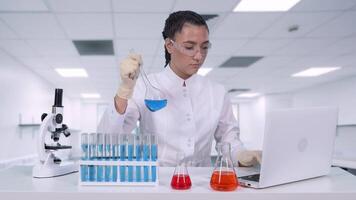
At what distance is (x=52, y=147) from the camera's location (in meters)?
1.24

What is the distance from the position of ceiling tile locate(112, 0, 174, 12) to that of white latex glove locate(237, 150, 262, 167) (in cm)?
218

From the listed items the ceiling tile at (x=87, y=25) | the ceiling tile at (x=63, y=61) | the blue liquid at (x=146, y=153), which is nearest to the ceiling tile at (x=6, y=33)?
the ceiling tile at (x=87, y=25)

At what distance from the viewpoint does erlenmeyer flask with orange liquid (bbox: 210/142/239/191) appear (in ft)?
2.94

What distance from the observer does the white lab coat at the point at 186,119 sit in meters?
1.53

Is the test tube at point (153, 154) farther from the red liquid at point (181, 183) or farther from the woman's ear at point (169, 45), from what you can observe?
the woman's ear at point (169, 45)

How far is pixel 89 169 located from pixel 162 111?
0.64 m

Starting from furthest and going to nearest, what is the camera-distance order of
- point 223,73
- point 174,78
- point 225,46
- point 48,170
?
point 223,73 < point 225,46 < point 174,78 < point 48,170

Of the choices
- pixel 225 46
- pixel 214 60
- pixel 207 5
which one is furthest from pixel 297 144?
pixel 214 60

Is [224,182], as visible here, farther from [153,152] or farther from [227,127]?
[227,127]

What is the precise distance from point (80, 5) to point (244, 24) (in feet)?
6.25

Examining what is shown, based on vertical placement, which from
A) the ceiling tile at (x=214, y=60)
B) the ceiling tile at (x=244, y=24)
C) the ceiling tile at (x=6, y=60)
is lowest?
the ceiling tile at (x=6, y=60)

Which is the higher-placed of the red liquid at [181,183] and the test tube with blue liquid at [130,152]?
the test tube with blue liquid at [130,152]

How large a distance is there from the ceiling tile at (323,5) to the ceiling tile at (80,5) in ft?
6.58

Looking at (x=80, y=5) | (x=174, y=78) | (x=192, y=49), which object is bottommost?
(x=174, y=78)
